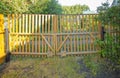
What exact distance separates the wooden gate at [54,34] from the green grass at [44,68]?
0.49 m

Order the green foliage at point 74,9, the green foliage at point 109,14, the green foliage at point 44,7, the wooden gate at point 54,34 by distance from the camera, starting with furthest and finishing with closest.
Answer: the green foliage at point 74,9
the green foliage at point 44,7
the wooden gate at point 54,34
the green foliage at point 109,14

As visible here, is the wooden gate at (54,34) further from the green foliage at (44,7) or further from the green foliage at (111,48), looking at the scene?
the green foliage at (44,7)

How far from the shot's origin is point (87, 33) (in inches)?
358

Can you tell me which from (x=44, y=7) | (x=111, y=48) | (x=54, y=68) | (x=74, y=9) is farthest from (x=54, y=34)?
(x=74, y=9)

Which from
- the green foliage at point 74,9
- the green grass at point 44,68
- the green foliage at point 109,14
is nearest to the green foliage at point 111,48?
the green foliage at point 109,14

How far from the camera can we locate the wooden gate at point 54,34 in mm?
9094

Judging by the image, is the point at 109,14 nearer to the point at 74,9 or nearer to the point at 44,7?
the point at 44,7

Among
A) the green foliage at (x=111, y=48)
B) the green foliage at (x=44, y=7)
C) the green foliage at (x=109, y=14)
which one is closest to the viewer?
the green foliage at (x=109, y=14)

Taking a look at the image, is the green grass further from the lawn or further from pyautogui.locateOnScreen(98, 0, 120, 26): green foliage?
pyautogui.locateOnScreen(98, 0, 120, 26): green foliage

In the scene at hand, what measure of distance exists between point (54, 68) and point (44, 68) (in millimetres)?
408

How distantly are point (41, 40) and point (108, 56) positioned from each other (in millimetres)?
3284

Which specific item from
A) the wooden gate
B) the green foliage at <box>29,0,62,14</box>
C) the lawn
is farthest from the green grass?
the green foliage at <box>29,0,62,14</box>

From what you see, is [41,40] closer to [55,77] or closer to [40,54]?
[40,54]

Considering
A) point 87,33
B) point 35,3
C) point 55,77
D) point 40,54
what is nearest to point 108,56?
point 87,33
